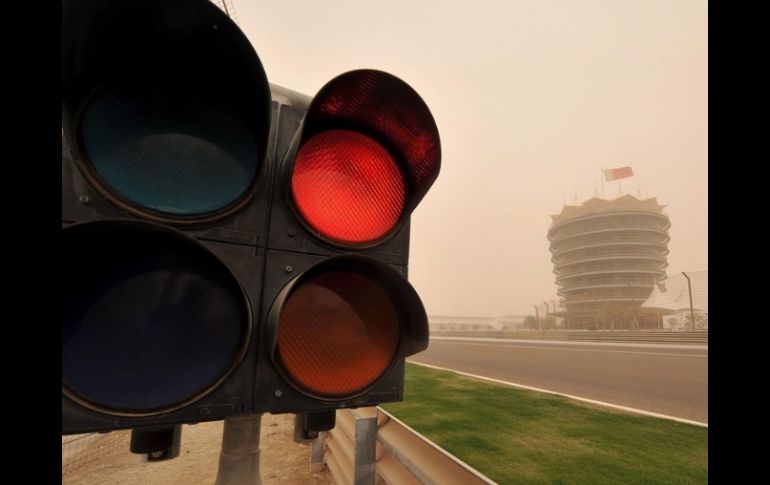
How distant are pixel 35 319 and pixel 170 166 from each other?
49cm

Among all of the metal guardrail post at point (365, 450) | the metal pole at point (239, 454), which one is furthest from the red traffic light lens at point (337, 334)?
the metal guardrail post at point (365, 450)

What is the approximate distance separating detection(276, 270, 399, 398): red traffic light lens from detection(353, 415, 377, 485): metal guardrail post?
7.05 feet

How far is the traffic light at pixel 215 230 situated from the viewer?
83 centimetres

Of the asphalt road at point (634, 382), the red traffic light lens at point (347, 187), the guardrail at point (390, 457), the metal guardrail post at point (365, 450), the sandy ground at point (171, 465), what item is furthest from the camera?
the asphalt road at point (634, 382)

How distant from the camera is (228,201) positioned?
1.01 meters

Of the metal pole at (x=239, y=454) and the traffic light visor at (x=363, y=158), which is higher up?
the traffic light visor at (x=363, y=158)

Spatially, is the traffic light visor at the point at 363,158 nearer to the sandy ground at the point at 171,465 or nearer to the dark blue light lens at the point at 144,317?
the dark blue light lens at the point at 144,317

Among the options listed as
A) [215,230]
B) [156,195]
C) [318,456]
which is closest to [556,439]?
[318,456]

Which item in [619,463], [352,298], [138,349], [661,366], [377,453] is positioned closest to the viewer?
[138,349]

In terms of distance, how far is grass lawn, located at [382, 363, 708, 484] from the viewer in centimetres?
313

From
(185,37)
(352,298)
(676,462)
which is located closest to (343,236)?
(352,298)

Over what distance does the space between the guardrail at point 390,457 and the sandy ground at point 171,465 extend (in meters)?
1.00

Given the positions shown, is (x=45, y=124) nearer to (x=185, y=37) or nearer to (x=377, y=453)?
(x=185, y=37)

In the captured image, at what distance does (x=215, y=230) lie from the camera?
3.22 feet
